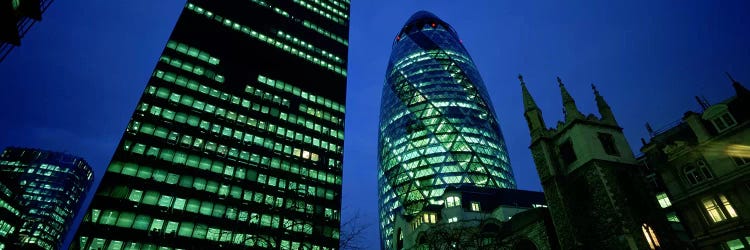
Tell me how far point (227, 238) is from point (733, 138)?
5215 cm

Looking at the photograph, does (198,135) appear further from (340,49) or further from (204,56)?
(340,49)

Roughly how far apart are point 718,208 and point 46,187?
194660mm

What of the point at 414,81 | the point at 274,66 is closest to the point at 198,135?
the point at 274,66

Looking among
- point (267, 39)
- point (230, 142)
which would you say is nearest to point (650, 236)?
point (230, 142)

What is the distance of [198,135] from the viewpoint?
56.4 metres

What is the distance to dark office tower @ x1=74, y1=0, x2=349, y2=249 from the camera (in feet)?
154

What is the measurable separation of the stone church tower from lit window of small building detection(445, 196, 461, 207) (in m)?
31.9

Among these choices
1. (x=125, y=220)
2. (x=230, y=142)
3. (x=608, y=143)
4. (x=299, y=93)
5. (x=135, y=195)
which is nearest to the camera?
(x=608, y=143)

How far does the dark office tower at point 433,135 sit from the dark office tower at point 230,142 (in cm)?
3610

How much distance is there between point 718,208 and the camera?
24.0 m

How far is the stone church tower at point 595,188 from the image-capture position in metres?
23.5

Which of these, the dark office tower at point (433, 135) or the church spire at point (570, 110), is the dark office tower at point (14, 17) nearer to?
the church spire at point (570, 110)

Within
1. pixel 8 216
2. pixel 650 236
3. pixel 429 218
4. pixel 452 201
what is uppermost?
pixel 8 216

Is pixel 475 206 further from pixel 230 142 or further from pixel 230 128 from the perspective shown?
pixel 230 128
